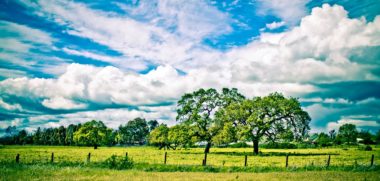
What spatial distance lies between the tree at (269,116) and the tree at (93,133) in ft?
196

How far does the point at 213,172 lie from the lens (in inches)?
1016

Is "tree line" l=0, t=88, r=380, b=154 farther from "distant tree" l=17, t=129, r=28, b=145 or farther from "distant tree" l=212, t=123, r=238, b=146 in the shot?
"distant tree" l=17, t=129, r=28, b=145

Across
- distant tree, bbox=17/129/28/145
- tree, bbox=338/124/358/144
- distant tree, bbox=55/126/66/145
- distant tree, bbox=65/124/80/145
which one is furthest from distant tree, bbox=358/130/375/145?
distant tree, bbox=17/129/28/145

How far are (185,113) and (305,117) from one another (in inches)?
892

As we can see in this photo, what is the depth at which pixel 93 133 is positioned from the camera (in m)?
103

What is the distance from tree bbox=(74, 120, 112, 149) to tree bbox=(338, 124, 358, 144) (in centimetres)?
10424

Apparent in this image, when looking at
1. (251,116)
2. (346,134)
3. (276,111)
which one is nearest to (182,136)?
(251,116)

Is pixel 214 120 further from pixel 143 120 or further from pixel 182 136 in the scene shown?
pixel 143 120

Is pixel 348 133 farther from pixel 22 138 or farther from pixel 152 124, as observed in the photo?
pixel 22 138

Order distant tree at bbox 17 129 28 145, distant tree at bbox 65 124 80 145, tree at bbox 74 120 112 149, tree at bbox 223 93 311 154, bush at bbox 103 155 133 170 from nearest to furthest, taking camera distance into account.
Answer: bush at bbox 103 155 133 170 < tree at bbox 223 93 311 154 < tree at bbox 74 120 112 149 < distant tree at bbox 17 129 28 145 < distant tree at bbox 65 124 80 145

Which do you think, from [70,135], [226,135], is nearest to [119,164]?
[226,135]

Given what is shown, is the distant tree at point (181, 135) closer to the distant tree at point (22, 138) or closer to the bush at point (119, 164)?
the bush at point (119, 164)

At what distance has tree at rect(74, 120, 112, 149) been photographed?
10288cm

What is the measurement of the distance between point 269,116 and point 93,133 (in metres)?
66.4
